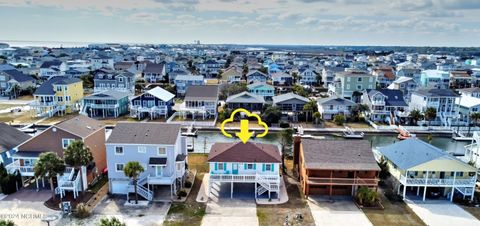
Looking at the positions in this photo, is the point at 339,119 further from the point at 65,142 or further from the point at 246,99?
the point at 65,142

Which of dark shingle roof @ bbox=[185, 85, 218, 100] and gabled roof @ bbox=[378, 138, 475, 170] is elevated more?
dark shingle roof @ bbox=[185, 85, 218, 100]

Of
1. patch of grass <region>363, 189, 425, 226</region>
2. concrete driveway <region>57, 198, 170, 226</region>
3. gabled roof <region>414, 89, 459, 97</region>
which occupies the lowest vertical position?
patch of grass <region>363, 189, 425, 226</region>

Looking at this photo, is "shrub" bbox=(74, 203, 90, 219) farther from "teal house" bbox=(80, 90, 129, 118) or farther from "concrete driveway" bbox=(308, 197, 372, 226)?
"teal house" bbox=(80, 90, 129, 118)

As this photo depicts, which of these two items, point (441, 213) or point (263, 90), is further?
point (263, 90)

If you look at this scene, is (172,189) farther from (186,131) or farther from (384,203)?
Answer: (186,131)

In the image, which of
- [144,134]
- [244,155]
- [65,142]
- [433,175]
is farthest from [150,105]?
[433,175]

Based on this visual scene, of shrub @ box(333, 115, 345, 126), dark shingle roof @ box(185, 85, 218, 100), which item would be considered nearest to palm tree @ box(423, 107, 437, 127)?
shrub @ box(333, 115, 345, 126)

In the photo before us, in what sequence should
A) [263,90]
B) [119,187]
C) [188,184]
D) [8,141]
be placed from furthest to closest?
[263,90]
[8,141]
[188,184]
[119,187]

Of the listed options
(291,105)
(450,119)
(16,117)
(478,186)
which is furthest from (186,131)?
(450,119)
